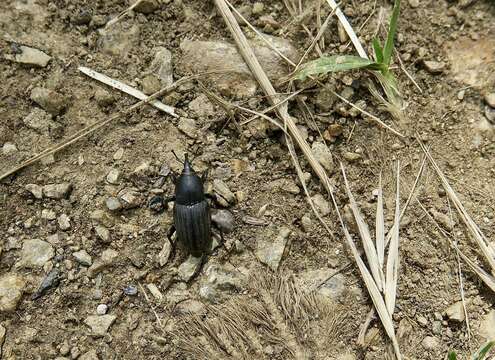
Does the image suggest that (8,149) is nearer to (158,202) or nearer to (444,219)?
(158,202)

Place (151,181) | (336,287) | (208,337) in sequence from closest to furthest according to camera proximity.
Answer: (208,337) < (336,287) < (151,181)

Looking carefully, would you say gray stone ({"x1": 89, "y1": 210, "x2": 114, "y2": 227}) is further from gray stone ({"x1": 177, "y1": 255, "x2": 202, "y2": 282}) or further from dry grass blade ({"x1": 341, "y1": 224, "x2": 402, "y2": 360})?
dry grass blade ({"x1": 341, "y1": 224, "x2": 402, "y2": 360})

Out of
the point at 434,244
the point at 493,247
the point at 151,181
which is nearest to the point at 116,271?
the point at 151,181

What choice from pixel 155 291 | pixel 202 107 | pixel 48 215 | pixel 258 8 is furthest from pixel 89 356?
pixel 258 8

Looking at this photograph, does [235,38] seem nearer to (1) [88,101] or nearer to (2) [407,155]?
(1) [88,101]

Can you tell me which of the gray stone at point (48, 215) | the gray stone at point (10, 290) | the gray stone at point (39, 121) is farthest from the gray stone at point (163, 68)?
the gray stone at point (10, 290)

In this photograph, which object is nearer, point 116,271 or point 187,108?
point 116,271
